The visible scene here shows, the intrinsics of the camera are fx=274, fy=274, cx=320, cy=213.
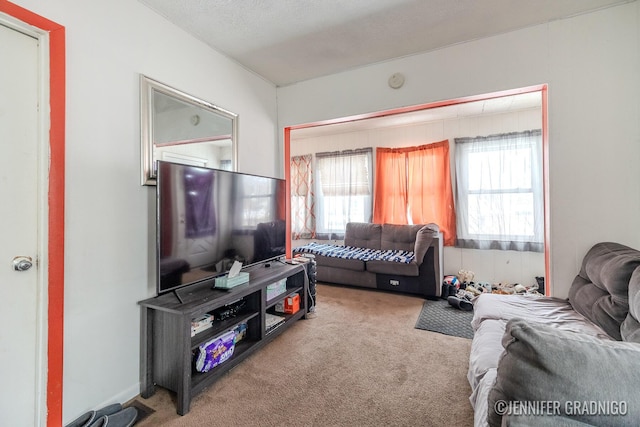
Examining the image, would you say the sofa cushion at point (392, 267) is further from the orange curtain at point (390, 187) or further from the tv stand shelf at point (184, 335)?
the tv stand shelf at point (184, 335)

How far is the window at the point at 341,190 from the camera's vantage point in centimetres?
455

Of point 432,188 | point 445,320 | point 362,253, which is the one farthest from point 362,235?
point 445,320

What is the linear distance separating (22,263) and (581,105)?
3.58 metres

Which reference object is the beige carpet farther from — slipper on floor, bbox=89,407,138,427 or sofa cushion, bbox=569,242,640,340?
sofa cushion, bbox=569,242,640,340

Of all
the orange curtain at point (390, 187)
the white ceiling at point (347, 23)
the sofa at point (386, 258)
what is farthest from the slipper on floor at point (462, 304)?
the white ceiling at point (347, 23)

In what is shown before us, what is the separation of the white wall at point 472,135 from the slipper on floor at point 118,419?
3.79 meters

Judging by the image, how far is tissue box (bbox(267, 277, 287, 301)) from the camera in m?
2.38

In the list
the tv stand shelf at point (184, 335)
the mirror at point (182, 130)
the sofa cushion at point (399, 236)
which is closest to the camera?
the tv stand shelf at point (184, 335)

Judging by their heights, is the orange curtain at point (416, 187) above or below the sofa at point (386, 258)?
above

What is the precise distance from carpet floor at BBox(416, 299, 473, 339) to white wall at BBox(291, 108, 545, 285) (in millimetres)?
1002

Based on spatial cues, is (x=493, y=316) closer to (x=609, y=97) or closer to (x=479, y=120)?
(x=609, y=97)

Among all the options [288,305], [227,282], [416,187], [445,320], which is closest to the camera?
[227,282]

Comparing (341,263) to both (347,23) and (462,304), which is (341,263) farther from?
(347,23)

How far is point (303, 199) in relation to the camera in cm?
503
